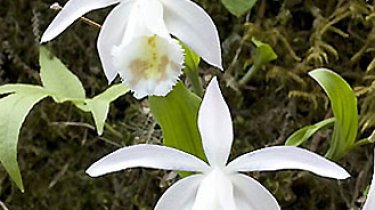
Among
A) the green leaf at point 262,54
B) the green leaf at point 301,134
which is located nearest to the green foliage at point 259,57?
the green leaf at point 262,54

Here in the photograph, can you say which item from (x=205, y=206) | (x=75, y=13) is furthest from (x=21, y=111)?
(x=205, y=206)

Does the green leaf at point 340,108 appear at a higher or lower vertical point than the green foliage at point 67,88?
higher

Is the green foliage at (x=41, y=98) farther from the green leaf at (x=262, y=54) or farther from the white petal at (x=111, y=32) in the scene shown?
the green leaf at (x=262, y=54)

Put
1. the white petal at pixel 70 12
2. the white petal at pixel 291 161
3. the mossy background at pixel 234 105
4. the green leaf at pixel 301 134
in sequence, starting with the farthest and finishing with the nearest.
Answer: the mossy background at pixel 234 105, the green leaf at pixel 301 134, the white petal at pixel 70 12, the white petal at pixel 291 161

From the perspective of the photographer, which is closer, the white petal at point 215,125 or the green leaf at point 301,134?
the white petal at point 215,125

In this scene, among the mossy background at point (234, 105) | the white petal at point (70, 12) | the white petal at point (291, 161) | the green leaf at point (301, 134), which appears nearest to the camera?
the white petal at point (291, 161)

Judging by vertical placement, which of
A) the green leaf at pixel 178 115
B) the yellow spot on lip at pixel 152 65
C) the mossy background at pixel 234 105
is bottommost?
the mossy background at pixel 234 105

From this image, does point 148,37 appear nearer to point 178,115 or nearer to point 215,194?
point 178,115

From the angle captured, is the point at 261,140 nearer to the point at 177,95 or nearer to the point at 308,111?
the point at 308,111

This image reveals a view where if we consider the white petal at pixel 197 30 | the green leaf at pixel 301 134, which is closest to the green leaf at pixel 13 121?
the white petal at pixel 197 30
